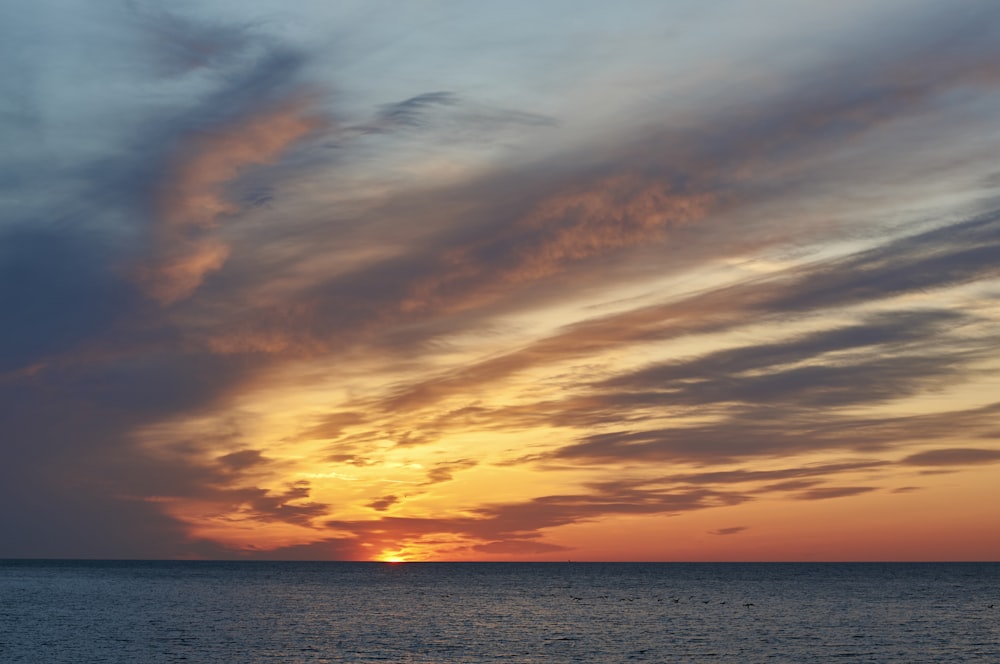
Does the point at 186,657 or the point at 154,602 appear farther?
the point at 154,602

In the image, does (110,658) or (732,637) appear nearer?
(110,658)

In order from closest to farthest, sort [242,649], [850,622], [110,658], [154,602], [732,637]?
→ 1. [110,658]
2. [242,649]
3. [732,637]
4. [850,622]
5. [154,602]

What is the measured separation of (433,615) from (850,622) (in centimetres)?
5731

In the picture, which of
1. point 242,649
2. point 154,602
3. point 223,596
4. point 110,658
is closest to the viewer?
point 110,658

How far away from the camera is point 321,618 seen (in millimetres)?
129750

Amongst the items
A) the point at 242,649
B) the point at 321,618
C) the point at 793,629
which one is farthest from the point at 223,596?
the point at 793,629

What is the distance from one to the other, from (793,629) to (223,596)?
384ft

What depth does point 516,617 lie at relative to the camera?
438 ft

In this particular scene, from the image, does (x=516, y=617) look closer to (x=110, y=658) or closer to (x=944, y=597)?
(x=110, y=658)

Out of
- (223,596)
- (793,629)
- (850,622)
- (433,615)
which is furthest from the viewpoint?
(223,596)

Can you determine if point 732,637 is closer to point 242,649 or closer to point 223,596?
point 242,649

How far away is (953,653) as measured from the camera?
90438 millimetres

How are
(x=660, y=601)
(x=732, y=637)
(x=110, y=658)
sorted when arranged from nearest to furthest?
(x=110, y=658), (x=732, y=637), (x=660, y=601)

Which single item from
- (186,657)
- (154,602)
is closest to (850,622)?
(186,657)
